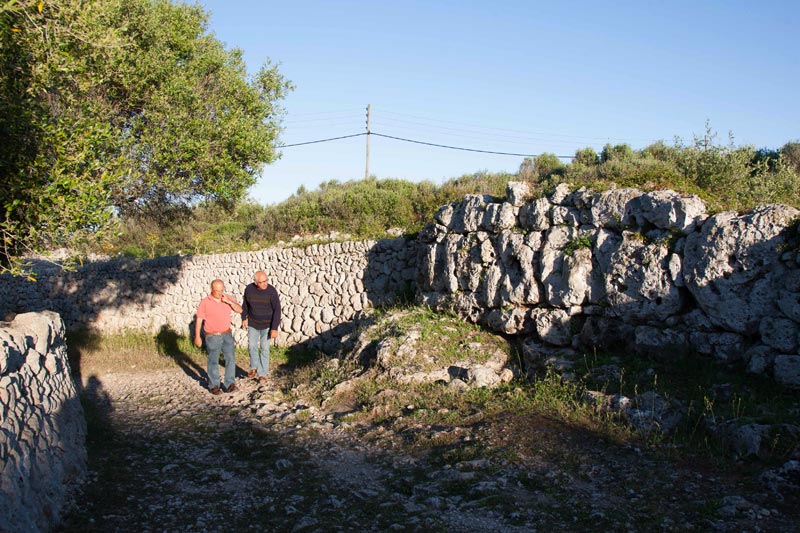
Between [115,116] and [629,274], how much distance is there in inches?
353

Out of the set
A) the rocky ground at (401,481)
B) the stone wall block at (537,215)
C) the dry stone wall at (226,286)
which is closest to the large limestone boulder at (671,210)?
the stone wall block at (537,215)

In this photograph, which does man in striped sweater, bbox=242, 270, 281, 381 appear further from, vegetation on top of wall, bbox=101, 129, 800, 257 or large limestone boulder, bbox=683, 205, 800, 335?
large limestone boulder, bbox=683, 205, 800, 335

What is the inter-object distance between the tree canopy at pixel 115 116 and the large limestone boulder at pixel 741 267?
25.8ft

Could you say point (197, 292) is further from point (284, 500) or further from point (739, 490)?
point (739, 490)

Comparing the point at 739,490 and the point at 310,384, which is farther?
the point at 310,384

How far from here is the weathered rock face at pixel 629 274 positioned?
6922mm

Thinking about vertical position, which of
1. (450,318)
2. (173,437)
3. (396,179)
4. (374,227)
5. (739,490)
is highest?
(396,179)

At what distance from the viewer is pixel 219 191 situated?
11242 millimetres

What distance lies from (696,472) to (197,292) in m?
13.7

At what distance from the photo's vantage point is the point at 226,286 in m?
15.8

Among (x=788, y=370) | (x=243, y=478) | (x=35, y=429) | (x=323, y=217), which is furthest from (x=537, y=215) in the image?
(x=323, y=217)

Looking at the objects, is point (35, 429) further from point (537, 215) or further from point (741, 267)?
point (741, 267)

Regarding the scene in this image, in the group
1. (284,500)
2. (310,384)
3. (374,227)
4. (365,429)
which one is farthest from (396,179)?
(284,500)

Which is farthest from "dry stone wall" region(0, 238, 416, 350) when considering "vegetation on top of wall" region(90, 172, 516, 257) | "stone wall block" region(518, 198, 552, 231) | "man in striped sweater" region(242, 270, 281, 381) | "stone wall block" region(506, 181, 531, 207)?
"stone wall block" region(518, 198, 552, 231)
